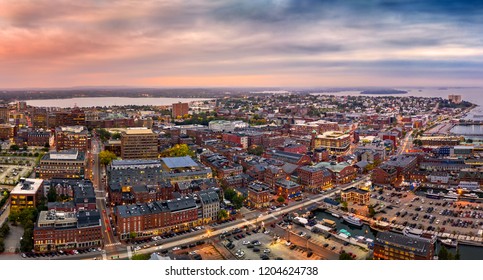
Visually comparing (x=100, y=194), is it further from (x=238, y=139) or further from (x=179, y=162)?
(x=238, y=139)

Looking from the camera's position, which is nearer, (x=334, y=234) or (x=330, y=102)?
(x=334, y=234)

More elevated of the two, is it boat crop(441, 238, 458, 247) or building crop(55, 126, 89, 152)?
building crop(55, 126, 89, 152)

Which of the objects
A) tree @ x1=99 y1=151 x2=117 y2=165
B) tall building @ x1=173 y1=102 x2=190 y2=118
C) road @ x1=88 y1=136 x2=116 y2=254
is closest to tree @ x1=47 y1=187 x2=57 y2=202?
road @ x1=88 y1=136 x2=116 y2=254

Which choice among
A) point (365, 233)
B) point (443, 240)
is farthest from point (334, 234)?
point (443, 240)

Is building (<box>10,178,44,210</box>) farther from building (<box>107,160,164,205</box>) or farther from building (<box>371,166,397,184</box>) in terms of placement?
building (<box>371,166,397,184</box>)

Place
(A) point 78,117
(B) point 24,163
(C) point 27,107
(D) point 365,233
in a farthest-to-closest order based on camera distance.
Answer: (C) point 27,107
(A) point 78,117
(B) point 24,163
(D) point 365,233

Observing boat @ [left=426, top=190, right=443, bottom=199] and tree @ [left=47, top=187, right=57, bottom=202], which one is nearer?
tree @ [left=47, top=187, right=57, bottom=202]

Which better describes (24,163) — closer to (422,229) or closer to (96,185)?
(96,185)
